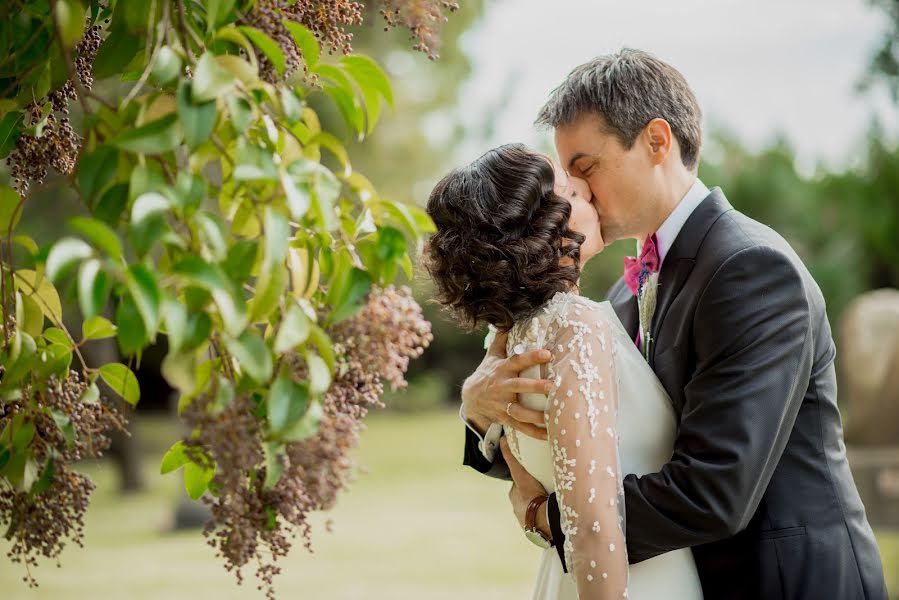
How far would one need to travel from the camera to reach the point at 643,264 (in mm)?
2104

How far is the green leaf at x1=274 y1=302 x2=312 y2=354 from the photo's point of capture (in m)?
0.99

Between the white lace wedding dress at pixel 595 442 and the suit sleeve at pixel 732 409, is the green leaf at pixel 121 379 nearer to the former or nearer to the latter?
the white lace wedding dress at pixel 595 442

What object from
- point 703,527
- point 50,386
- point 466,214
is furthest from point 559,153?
point 50,386

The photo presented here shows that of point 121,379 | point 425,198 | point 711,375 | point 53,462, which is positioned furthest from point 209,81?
point 425,198

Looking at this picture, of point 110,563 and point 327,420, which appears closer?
point 327,420

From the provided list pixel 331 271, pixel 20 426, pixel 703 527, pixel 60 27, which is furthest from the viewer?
pixel 703 527

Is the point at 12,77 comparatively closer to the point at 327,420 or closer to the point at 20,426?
the point at 20,426

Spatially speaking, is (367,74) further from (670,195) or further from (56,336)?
(670,195)

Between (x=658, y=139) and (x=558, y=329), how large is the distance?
53 centimetres

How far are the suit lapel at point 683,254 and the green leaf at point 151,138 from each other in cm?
116

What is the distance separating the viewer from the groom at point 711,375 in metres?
1.67

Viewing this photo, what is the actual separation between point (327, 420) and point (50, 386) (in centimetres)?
47

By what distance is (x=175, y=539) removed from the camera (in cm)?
904

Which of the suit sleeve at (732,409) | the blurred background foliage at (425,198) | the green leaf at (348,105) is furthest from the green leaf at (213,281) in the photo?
the blurred background foliage at (425,198)
